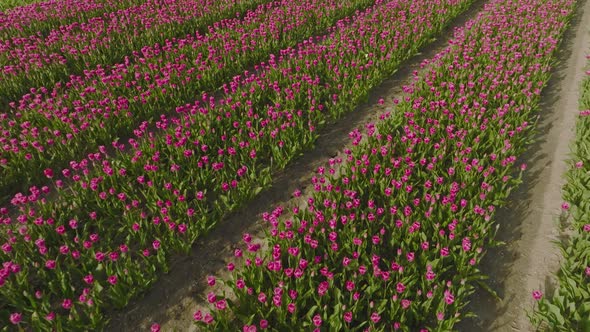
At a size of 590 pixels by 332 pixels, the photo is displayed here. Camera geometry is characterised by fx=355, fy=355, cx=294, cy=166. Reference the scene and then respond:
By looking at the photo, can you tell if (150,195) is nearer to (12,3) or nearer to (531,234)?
(531,234)

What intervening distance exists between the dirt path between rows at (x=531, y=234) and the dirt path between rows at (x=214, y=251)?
9.09 feet

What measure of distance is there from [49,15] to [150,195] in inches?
393

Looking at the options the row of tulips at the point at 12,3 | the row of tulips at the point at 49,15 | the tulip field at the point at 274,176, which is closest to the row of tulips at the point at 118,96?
the tulip field at the point at 274,176

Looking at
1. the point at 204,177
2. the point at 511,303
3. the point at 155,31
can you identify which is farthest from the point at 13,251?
the point at 155,31

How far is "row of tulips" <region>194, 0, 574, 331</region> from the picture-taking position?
11.5ft

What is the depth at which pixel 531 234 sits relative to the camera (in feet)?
15.4

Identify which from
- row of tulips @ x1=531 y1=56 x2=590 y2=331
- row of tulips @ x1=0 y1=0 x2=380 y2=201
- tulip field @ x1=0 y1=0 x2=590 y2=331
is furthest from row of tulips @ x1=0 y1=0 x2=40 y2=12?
row of tulips @ x1=531 y1=56 x2=590 y2=331

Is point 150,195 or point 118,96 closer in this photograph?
point 150,195

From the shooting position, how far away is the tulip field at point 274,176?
3.62 m

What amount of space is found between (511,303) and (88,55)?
32.7 ft

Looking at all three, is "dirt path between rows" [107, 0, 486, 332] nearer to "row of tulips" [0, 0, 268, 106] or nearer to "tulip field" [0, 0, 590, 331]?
"tulip field" [0, 0, 590, 331]

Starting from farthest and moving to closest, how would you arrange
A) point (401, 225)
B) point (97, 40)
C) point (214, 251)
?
point (97, 40), point (214, 251), point (401, 225)

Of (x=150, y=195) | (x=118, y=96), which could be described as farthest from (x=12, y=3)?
(x=150, y=195)

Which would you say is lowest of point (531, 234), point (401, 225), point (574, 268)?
point (531, 234)
